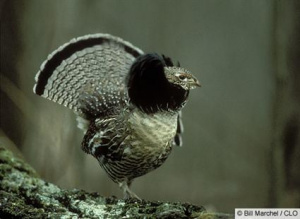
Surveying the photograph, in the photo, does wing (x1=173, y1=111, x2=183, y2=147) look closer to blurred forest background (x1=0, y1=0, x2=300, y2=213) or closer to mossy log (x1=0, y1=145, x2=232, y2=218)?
blurred forest background (x1=0, y1=0, x2=300, y2=213)

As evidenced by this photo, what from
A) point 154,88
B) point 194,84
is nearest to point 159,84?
point 154,88

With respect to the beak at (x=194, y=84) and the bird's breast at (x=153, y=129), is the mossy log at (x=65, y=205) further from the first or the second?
the beak at (x=194, y=84)

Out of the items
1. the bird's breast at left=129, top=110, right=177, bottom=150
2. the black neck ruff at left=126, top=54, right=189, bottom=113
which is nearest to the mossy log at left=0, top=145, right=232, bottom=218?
the bird's breast at left=129, top=110, right=177, bottom=150

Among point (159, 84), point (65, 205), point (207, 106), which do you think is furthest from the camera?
point (207, 106)

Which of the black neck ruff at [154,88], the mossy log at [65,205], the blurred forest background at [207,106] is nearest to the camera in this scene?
the mossy log at [65,205]

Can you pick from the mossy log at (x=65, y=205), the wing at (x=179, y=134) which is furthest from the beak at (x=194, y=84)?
the mossy log at (x=65, y=205)

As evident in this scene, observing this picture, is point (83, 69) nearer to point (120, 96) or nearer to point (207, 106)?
point (120, 96)

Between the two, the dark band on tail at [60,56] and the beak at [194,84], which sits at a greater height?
the dark band on tail at [60,56]
